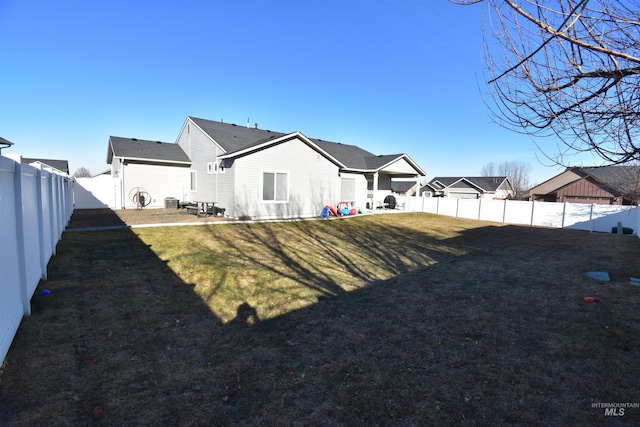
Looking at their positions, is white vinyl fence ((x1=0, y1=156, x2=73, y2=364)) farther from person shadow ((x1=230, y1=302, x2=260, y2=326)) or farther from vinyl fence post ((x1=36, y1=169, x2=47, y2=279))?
person shadow ((x1=230, y1=302, x2=260, y2=326))

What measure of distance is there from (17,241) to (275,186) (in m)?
11.5

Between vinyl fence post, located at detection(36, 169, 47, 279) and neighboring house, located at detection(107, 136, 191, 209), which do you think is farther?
neighboring house, located at detection(107, 136, 191, 209)

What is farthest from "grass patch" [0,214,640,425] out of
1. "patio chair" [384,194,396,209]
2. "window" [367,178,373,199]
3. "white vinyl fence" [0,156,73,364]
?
"patio chair" [384,194,396,209]

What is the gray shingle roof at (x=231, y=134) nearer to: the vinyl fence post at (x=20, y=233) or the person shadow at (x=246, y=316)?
the person shadow at (x=246, y=316)

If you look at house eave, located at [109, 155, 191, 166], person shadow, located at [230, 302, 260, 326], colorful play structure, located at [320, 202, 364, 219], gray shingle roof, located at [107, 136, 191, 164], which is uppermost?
gray shingle roof, located at [107, 136, 191, 164]

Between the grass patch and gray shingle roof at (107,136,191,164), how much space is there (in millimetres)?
11083

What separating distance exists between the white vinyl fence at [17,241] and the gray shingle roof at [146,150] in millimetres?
13343

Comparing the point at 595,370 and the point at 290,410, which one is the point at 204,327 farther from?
the point at 595,370

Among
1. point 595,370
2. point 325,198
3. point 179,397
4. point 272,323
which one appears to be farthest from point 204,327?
point 325,198

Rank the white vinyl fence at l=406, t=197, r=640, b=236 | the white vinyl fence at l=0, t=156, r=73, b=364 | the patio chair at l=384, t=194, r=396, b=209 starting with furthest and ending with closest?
the patio chair at l=384, t=194, r=396, b=209 < the white vinyl fence at l=406, t=197, r=640, b=236 < the white vinyl fence at l=0, t=156, r=73, b=364

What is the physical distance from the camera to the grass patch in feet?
8.70

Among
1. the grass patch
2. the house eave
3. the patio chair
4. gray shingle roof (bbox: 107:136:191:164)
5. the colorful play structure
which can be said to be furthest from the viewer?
the patio chair

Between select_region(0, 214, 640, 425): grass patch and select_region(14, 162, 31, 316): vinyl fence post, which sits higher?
select_region(14, 162, 31, 316): vinyl fence post

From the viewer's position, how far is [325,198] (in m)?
17.3
